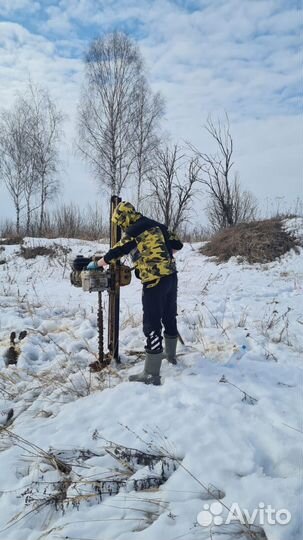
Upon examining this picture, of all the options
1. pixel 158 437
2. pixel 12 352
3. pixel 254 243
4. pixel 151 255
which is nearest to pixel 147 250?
pixel 151 255

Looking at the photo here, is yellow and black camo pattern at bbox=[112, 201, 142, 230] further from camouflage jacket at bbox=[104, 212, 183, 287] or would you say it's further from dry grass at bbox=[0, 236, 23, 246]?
dry grass at bbox=[0, 236, 23, 246]

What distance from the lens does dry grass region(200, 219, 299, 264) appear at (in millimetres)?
9969

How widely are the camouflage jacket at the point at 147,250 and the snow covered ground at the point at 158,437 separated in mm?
941

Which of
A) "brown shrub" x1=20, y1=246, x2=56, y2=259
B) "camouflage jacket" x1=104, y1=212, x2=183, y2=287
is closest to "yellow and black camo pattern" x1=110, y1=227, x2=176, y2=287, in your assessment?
"camouflage jacket" x1=104, y1=212, x2=183, y2=287

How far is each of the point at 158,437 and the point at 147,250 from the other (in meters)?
1.52

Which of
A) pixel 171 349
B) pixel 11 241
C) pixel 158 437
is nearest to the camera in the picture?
pixel 158 437

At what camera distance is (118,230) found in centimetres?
361

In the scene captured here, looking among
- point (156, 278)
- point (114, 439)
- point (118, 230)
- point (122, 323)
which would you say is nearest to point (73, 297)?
point (122, 323)

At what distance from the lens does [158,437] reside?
230cm

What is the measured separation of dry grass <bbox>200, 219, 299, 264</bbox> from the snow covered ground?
549 centimetres

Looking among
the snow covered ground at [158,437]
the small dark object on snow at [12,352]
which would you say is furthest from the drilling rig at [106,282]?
the small dark object on snow at [12,352]

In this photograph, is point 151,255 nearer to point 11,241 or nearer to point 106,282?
point 106,282

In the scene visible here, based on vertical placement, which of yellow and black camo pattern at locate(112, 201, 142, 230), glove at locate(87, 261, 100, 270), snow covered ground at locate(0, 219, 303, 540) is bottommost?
snow covered ground at locate(0, 219, 303, 540)

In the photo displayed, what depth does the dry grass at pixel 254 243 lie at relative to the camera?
392 inches
